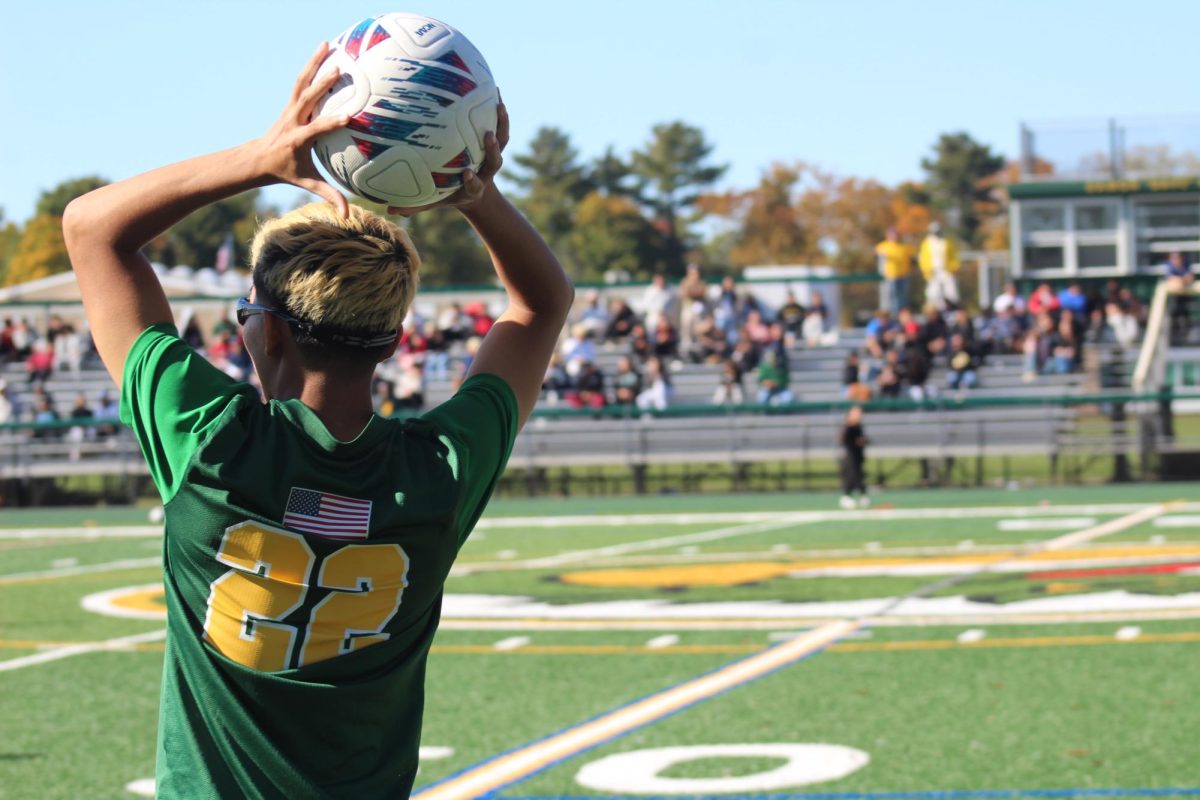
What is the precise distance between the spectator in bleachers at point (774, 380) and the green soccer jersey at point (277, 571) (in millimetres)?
22180

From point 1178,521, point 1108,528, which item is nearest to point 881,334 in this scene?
point 1178,521

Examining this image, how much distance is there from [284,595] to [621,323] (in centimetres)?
2566

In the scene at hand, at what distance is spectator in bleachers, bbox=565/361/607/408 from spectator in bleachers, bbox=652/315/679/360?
2.01 meters

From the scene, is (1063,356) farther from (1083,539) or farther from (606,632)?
(606,632)

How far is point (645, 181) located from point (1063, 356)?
78.4 meters

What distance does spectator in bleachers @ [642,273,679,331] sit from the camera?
2839cm

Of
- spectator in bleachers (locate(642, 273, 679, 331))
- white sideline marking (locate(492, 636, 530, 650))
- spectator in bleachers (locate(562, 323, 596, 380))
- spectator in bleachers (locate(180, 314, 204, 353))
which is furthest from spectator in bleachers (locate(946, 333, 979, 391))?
white sideline marking (locate(492, 636, 530, 650))

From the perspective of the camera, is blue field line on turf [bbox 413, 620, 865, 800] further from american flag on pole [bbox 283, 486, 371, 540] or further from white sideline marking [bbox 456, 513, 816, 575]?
white sideline marking [bbox 456, 513, 816, 575]

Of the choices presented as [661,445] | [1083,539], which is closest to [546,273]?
[1083,539]

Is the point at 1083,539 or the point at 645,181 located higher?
the point at 645,181

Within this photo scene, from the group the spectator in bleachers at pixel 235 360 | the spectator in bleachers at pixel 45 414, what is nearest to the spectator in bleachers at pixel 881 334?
the spectator in bleachers at pixel 235 360

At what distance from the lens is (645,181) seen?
102750 mm

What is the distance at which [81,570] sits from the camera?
14.4m

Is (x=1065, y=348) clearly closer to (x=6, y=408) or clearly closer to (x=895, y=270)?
(x=895, y=270)
